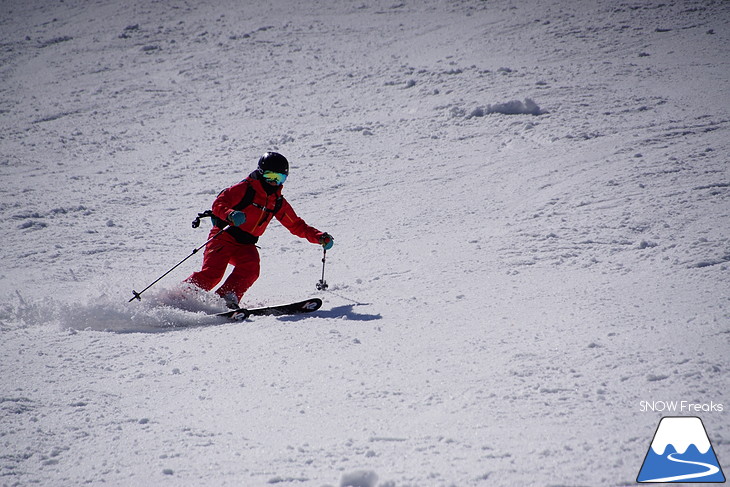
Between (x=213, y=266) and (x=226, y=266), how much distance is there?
0.13 metres

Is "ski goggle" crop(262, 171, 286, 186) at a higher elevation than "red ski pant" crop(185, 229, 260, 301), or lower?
higher

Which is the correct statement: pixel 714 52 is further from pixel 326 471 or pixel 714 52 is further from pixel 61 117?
pixel 61 117

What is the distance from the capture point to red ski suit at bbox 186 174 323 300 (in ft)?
18.3

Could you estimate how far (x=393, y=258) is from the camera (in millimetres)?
6496

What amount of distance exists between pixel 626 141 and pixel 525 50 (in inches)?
243

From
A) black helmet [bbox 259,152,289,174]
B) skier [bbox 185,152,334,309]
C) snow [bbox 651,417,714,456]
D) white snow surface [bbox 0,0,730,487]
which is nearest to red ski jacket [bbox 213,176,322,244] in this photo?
skier [bbox 185,152,334,309]

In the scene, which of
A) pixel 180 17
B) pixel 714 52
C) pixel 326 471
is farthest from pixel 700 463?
pixel 180 17

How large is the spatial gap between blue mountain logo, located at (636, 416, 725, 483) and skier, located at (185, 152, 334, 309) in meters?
3.72

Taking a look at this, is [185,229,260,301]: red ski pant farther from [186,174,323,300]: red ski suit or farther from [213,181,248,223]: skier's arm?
[213,181,248,223]: skier's arm

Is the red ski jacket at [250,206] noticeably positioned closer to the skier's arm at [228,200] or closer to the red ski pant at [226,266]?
the skier's arm at [228,200]

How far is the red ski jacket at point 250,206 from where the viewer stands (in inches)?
221

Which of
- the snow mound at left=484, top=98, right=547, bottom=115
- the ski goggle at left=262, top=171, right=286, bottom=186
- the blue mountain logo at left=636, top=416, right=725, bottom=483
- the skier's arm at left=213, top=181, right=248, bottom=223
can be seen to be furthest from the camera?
the snow mound at left=484, top=98, right=547, bottom=115

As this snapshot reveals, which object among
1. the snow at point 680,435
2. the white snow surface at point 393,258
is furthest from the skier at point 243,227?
the snow at point 680,435

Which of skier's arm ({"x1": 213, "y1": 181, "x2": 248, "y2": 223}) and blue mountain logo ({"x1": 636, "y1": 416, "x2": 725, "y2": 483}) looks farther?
skier's arm ({"x1": 213, "y1": 181, "x2": 248, "y2": 223})
